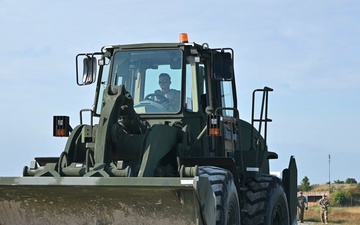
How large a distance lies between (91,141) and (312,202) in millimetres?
55734

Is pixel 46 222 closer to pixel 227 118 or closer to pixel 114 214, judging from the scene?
pixel 114 214

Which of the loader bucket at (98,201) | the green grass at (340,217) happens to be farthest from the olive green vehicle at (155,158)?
the green grass at (340,217)

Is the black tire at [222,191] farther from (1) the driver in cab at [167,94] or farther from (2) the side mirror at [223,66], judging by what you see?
(2) the side mirror at [223,66]

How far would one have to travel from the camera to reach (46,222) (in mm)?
10023

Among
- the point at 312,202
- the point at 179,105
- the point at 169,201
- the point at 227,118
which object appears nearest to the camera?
the point at 169,201

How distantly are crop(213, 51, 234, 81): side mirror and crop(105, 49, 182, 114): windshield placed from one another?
1.69 ft

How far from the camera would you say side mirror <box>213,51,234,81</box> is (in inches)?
437

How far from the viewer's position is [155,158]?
10.3m

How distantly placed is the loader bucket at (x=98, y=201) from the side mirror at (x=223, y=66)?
7.50 ft

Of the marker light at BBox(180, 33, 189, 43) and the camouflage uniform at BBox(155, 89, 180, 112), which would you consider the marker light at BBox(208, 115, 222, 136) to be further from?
the marker light at BBox(180, 33, 189, 43)

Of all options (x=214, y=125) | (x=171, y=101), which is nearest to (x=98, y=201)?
(x=214, y=125)

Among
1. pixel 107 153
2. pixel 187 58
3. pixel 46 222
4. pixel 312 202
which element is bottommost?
pixel 312 202

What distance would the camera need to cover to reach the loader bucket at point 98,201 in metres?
9.17

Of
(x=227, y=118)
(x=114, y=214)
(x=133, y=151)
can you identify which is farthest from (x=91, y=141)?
(x=227, y=118)
